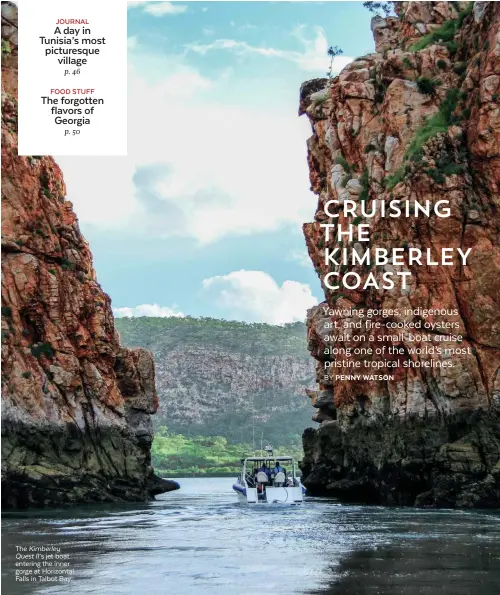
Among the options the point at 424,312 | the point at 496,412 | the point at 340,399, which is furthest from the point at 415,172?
the point at 340,399

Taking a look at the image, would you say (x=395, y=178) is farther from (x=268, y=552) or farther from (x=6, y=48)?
(x=268, y=552)

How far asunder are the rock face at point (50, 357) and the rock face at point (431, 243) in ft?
66.1

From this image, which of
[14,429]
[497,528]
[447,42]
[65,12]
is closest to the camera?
[65,12]

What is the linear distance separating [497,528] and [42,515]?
25.5m

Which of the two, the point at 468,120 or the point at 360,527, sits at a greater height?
the point at 468,120

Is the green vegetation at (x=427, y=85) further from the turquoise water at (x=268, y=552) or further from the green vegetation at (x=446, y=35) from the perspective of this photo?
the turquoise water at (x=268, y=552)

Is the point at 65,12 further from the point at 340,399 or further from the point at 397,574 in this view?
the point at 340,399

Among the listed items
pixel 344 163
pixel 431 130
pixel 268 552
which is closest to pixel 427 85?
pixel 431 130

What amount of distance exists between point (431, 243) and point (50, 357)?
97.0 ft

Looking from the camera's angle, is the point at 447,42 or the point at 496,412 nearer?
the point at 496,412

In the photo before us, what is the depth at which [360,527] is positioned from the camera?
43625 millimetres

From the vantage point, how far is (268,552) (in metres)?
33.1

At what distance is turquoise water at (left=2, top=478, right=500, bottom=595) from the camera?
24125 mm

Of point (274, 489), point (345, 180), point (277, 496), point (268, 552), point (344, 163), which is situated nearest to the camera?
point (268, 552)
